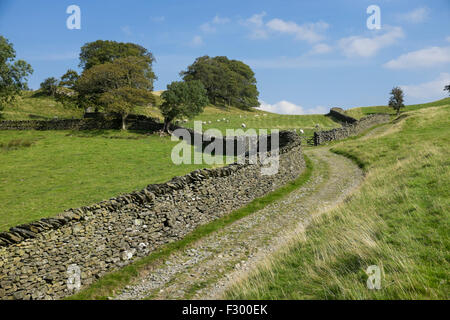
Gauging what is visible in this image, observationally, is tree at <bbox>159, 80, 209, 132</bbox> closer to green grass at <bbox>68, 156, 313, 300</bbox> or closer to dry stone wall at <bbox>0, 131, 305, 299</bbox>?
green grass at <bbox>68, 156, 313, 300</bbox>

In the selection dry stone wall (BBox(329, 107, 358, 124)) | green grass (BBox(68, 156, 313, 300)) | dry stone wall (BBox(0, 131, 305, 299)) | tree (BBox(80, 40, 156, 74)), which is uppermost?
tree (BBox(80, 40, 156, 74))

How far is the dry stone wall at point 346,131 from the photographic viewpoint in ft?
133

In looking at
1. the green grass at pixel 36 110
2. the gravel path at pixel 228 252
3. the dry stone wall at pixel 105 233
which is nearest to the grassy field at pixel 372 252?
the gravel path at pixel 228 252

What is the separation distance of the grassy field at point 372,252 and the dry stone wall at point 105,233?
5.39 meters

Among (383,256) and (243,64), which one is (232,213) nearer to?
(383,256)

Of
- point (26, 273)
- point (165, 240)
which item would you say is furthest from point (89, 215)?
point (165, 240)

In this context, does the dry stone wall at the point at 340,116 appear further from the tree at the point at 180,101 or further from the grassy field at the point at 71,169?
the grassy field at the point at 71,169

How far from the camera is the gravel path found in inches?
341

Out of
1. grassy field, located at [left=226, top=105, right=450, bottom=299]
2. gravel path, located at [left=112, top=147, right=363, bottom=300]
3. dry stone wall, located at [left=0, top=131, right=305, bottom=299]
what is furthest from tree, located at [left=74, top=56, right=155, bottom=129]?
grassy field, located at [left=226, top=105, right=450, bottom=299]

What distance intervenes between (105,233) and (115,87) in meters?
41.6

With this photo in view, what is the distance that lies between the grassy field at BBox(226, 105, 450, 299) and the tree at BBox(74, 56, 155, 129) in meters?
39.0

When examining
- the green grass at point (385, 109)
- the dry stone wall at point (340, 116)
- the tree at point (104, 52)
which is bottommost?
the dry stone wall at point (340, 116)

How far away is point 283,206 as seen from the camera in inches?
639
